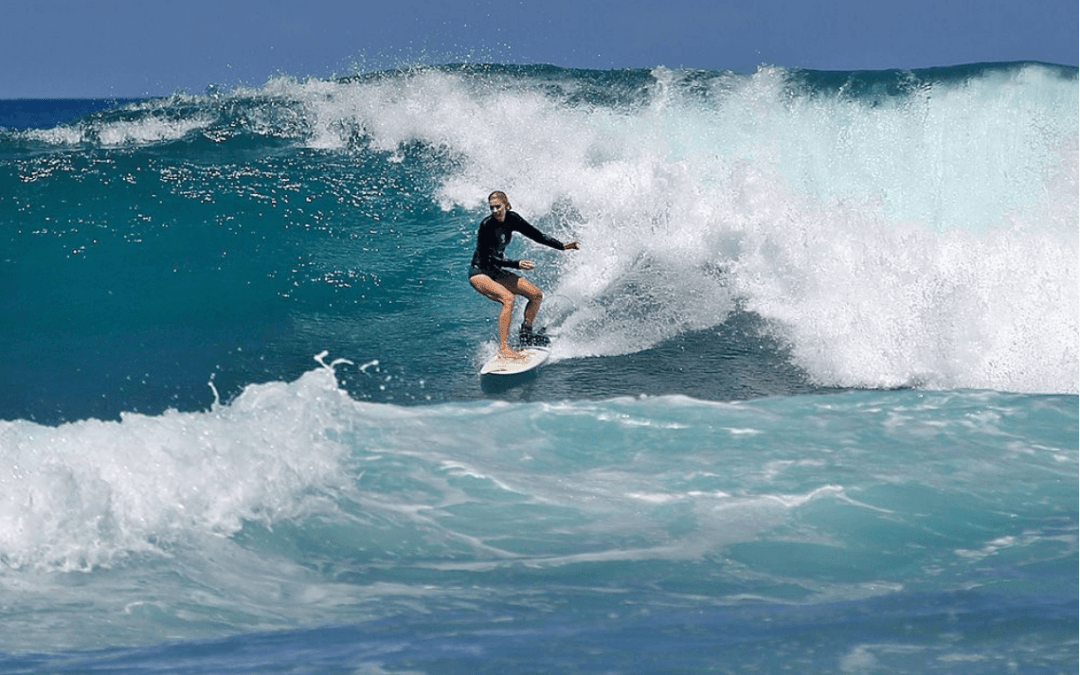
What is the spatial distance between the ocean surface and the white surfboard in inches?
8.5

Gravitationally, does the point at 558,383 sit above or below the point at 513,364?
below

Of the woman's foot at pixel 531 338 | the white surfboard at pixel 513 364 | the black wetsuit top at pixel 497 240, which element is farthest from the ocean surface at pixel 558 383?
the black wetsuit top at pixel 497 240

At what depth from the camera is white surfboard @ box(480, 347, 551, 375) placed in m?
9.45

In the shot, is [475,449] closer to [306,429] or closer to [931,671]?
[306,429]

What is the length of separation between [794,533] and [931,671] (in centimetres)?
174

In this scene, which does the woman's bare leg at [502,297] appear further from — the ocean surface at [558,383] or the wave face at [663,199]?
the wave face at [663,199]

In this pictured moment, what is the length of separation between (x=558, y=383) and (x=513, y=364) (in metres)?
0.55

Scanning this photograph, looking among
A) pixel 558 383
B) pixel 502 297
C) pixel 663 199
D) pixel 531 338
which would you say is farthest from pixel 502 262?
pixel 663 199

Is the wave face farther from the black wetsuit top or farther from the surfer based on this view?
the black wetsuit top

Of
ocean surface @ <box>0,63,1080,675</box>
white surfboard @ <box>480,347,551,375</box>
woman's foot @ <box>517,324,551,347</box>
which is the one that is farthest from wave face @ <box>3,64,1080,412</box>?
white surfboard @ <box>480,347,551,375</box>

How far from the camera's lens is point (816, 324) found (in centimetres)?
1065

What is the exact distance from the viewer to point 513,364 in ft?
31.3

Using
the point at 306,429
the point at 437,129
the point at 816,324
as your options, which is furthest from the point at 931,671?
the point at 437,129

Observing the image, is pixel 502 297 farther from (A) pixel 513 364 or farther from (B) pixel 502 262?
(A) pixel 513 364
